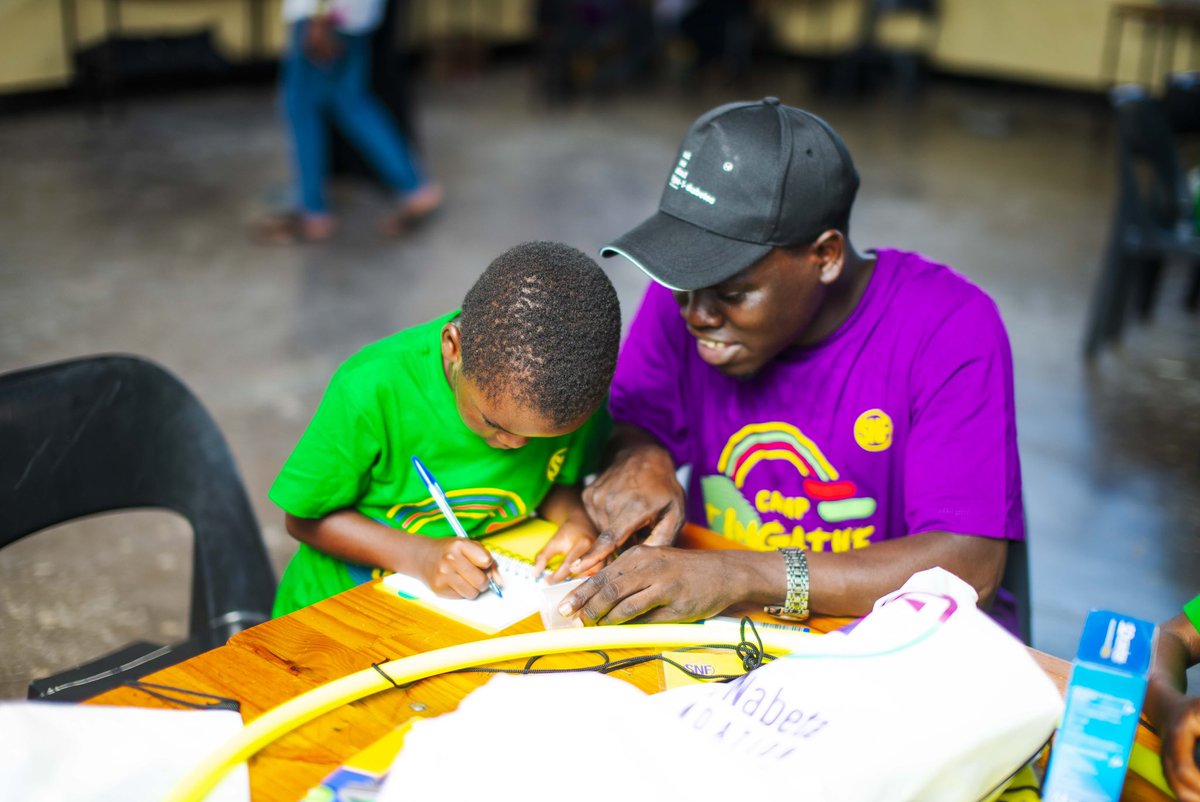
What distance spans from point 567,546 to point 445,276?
386 cm

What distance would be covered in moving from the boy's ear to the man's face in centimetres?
34

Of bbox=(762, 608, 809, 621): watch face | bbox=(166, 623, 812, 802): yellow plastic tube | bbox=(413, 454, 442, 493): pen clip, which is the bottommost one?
bbox=(762, 608, 809, 621): watch face

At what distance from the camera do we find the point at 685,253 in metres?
1.59

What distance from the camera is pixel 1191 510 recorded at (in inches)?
141

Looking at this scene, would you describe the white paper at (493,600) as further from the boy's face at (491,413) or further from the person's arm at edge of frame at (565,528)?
the boy's face at (491,413)

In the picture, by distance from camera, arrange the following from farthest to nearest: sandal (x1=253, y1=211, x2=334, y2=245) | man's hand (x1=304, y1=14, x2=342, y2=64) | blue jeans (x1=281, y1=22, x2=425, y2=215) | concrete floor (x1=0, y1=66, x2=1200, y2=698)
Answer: sandal (x1=253, y1=211, x2=334, y2=245) → blue jeans (x1=281, y1=22, x2=425, y2=215) → man's hand (x1=304, y1=14, x2=342, y2=64) → concrete floor (x1=0, y1=66, x2=1200, y2=698)

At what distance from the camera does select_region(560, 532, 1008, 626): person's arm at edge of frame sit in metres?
1.39

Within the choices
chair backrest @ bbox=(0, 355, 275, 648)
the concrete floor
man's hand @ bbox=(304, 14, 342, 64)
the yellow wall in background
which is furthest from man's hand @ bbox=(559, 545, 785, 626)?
the yellow wall in background

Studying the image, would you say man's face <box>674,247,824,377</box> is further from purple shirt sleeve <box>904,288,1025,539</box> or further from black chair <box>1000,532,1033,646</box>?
black chair <box>1000,532,1033,646</box>

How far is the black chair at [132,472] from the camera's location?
66.6 inches

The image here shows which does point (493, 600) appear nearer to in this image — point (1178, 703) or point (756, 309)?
point (756, 309)

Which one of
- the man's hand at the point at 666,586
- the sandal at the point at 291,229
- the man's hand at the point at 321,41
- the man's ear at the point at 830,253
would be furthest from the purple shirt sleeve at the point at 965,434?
the sandal at the point at 291,229

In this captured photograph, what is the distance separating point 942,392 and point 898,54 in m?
9.26

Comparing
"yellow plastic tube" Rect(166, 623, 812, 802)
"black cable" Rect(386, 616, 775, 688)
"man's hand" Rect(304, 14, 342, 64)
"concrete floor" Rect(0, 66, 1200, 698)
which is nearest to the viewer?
"yellow plastic tube" Rect(166, 623, 812, 802)
